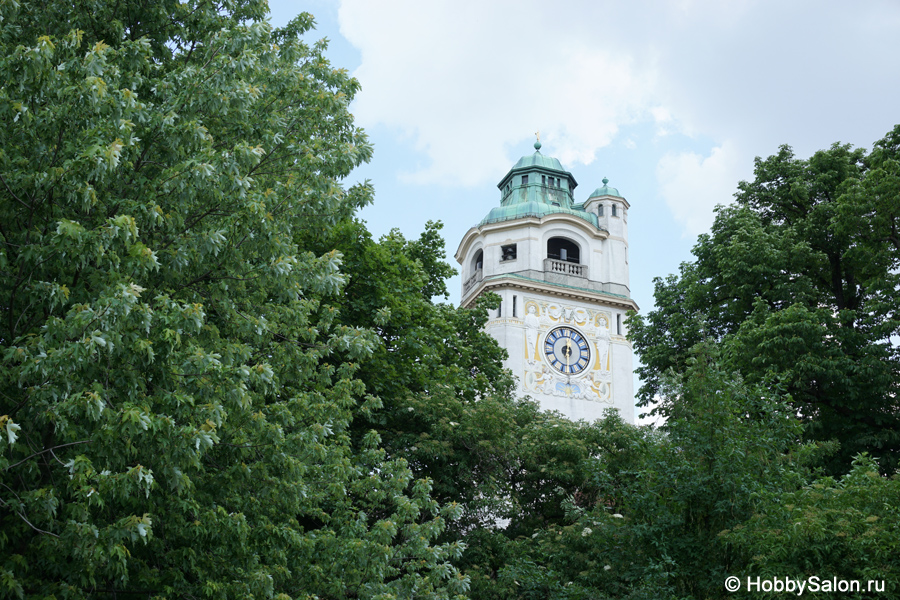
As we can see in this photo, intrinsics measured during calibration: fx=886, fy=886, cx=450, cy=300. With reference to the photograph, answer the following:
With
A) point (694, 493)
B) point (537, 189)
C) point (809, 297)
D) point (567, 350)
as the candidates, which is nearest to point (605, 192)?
point (537, 189)

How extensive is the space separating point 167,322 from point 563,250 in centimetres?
3866

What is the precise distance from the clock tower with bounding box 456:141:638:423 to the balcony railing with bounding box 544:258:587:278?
0.16 ft

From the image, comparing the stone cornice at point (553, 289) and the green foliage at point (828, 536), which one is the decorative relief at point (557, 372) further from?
the green foliage at point (828, 536)

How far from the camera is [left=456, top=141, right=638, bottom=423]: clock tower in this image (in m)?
40.1

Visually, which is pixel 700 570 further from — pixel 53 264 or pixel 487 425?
pixel 53 264

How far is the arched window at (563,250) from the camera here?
45.3 meters

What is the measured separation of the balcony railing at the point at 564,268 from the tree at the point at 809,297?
1953 cm

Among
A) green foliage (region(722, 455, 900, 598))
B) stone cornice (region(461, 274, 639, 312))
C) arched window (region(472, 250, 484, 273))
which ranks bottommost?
green foliage (region(722, 455, 900, 598))

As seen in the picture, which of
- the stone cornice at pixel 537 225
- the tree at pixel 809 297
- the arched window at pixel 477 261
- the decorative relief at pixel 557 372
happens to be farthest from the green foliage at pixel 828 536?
the arched window at pixel 477 261

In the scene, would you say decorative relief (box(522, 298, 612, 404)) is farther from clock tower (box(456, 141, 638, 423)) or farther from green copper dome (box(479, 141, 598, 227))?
green copper dome (box(479, 141, 598, 227))

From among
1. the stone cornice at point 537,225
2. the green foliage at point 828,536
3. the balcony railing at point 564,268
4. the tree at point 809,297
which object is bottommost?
the green foliage at point 828,536

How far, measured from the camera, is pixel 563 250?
45.7 meters

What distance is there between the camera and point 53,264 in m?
8.51

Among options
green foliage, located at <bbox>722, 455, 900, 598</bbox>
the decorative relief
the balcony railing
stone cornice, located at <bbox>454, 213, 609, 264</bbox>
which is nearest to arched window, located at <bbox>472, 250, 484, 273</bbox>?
stone cornice, located at <bbox>454, 213, 609, 264</bbox>
